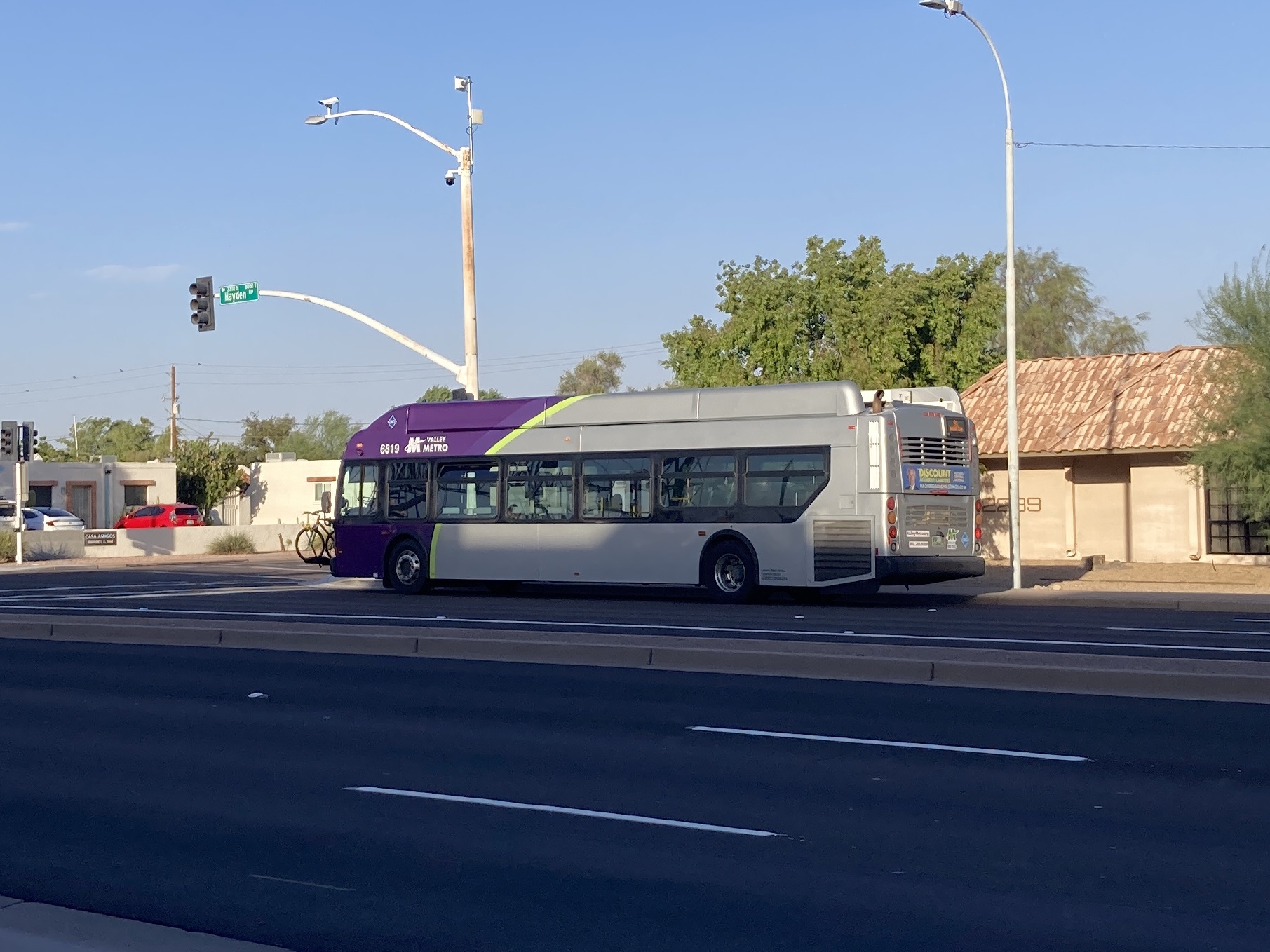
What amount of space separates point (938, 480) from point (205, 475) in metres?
58.4

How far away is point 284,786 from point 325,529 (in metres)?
29.6

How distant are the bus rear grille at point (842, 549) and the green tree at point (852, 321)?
23.5 m

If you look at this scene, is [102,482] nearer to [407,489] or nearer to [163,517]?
[163,517]

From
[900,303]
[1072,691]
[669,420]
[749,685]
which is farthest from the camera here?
[900,303]

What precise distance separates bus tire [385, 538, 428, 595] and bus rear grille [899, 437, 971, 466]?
943 centimetres

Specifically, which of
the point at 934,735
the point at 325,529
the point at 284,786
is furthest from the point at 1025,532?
the point at 284,786

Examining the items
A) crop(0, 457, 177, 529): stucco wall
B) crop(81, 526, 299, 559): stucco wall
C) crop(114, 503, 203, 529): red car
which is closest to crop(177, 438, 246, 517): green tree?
crop(0, 457, 177, 529): stucco wall

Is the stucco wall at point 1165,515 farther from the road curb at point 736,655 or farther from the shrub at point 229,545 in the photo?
the shrub at point 229,545

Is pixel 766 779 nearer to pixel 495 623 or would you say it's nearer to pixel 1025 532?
pixel 495 623

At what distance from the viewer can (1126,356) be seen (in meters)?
38.3

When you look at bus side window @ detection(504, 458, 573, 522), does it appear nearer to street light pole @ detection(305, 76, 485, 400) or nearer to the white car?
street light pole @ detection(305, 76, 485, 400)

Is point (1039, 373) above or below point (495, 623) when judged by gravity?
above

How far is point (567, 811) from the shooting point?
847 cm

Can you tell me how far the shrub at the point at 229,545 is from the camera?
51781 millimetres
